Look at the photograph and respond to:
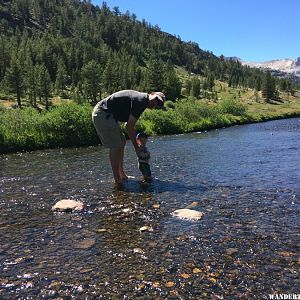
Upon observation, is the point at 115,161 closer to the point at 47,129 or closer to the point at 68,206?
the point at 68,206

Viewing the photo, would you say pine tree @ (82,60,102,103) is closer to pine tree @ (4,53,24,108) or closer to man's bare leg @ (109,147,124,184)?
pine tree @ (4,53,24,108)

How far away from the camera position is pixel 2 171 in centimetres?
1900

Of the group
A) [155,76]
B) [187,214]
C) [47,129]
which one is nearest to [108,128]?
[187,214]

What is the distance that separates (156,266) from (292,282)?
239cm

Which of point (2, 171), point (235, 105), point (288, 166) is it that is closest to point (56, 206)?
point (2, 171)

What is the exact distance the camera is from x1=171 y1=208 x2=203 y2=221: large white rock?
31.9 feet

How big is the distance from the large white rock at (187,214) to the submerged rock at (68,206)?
2.78 m

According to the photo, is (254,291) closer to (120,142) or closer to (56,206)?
(56,206)

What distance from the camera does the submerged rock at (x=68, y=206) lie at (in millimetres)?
10680

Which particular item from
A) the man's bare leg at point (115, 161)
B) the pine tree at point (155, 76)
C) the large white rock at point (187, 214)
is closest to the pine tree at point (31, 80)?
the pine tree at point (155, 76)

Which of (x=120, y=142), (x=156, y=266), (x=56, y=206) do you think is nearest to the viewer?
(x=156, y=266)

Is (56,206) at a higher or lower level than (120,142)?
lower

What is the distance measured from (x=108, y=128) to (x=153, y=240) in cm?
618

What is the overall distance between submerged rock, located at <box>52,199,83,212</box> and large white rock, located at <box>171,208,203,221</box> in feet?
9.12
